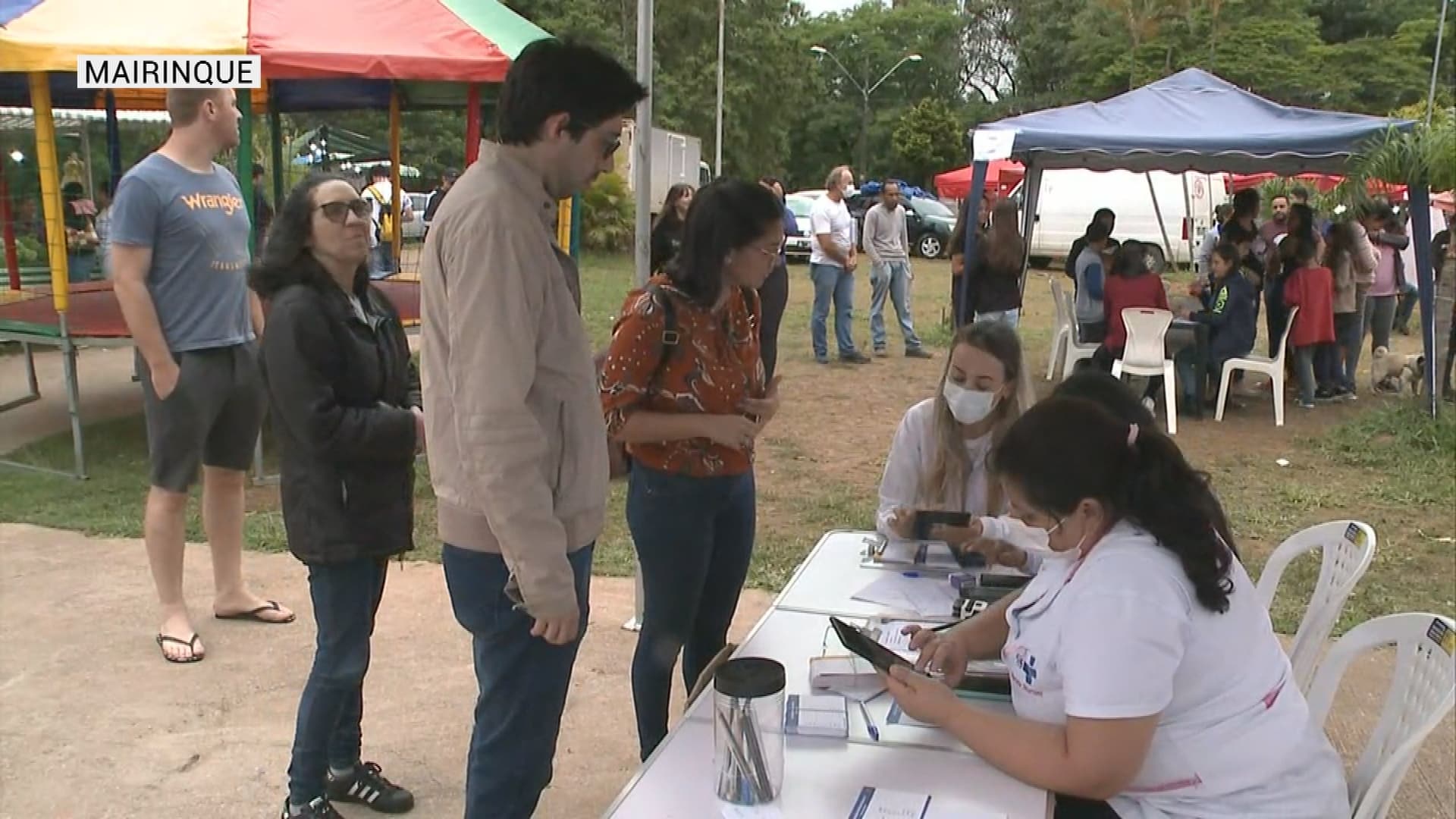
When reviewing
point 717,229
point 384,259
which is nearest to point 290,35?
point 717,229

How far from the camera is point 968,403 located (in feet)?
9.02

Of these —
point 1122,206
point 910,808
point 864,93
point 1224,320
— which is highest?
point 864,93

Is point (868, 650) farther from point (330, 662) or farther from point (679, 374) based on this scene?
point (330, 662)

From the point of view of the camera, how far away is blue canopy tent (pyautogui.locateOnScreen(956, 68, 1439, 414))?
25.2 ft

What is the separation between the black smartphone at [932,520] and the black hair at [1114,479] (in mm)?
903

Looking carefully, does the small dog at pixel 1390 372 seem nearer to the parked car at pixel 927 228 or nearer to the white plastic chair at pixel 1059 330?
the white plastic chair at pixel 1059 330

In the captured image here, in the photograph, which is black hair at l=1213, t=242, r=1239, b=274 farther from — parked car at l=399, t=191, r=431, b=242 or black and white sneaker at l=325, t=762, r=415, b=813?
black and white sneaker at l=325, t=762, r=415, b=813

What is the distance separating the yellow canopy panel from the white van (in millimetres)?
16385

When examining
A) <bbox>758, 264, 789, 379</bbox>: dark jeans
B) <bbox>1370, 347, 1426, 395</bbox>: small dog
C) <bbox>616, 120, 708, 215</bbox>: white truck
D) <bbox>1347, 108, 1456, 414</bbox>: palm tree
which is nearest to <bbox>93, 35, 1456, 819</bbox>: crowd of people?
<bbox>758, 264, 789, 379</bbox>: dark jeans

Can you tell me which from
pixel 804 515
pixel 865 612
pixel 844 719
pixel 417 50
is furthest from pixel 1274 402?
pixel 844 719

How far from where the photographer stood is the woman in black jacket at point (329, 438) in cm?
249

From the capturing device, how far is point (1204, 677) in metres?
1.63

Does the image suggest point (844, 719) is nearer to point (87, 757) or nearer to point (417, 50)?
point (87, 757)

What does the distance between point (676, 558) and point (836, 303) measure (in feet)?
25.6
